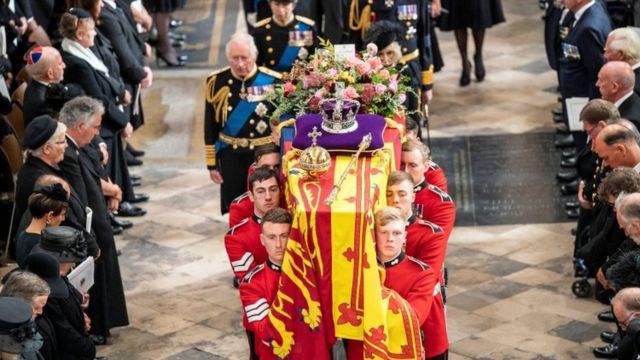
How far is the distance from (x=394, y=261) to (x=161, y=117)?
756cm

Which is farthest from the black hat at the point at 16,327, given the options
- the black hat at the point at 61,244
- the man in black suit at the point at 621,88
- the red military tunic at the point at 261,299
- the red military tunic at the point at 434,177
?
the man in black suit at the point at 621,88

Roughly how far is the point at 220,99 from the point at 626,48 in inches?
126

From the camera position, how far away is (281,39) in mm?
12578

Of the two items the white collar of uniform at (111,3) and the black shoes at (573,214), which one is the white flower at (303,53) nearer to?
the white collar of uniform at (111,3)

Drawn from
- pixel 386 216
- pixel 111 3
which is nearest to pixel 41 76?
pixel 111 3

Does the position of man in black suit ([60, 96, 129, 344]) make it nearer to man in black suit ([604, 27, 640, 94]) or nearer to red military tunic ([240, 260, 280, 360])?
red military tunic ([240, 260, 280, 360])

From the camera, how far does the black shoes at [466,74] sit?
16.2 m

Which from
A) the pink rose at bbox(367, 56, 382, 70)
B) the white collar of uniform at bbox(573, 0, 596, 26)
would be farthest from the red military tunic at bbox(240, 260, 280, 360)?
the white collar of uniform at bbox(573, 0, 596, 26)

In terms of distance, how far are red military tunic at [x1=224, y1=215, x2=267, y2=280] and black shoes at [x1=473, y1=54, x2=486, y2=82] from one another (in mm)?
7701

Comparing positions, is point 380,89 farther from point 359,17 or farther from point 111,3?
point 111,3

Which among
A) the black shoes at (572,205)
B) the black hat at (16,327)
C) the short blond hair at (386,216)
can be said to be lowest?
the black shoes at (572,205)

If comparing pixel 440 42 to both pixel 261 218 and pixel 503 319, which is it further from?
pixel 261 218

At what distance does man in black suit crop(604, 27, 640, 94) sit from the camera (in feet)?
37.7

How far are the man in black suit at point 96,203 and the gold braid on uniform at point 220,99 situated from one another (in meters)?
1.20
